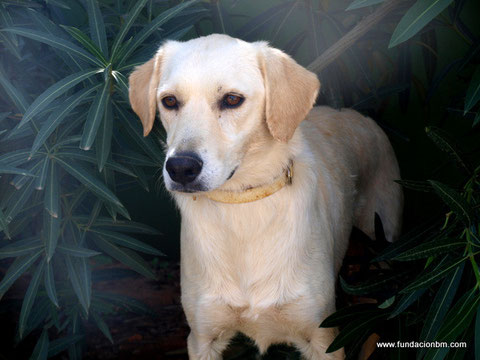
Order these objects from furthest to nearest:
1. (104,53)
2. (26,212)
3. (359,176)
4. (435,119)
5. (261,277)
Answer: (435,119) → (359,176) → (26,212) → (104,53) → (261,277)

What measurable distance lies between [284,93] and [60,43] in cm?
103

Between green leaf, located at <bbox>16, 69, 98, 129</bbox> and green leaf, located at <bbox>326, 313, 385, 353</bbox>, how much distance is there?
60.5 inches

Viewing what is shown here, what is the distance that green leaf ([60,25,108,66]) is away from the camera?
2549 millimetres

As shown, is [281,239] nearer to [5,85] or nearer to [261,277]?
[261,277]

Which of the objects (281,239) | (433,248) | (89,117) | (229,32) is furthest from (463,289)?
(229,32)

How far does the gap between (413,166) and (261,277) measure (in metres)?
2.19

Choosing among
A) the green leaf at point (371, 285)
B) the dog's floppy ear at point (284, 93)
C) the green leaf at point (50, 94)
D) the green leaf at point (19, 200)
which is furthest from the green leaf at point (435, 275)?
the green leaf at point (19, 200)

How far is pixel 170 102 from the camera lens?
7.67 feet

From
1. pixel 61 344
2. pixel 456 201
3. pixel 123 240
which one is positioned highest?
pixel 456 201

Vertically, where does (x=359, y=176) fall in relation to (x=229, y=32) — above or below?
below

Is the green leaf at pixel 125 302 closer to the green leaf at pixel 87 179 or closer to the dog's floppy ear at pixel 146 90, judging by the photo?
the green leaf at pixel 87 179

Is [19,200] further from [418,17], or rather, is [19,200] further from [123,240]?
[418,17]

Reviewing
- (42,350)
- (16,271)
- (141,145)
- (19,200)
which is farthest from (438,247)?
(42,350)

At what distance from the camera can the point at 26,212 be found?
3025 millimetres
